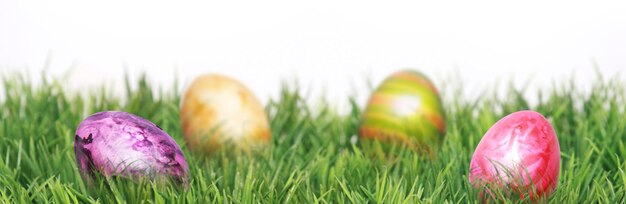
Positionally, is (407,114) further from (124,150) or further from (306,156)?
(124,150)

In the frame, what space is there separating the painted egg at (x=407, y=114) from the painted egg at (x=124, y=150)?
1.96 feet

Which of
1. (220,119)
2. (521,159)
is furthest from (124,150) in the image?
(521,159)

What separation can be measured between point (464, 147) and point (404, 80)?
0.25m

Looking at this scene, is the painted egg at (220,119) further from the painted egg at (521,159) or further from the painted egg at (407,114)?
the painted egg at (521,159)

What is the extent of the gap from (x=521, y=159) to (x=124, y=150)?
679 mm

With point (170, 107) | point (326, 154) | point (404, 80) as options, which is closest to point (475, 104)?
point (404, 80)

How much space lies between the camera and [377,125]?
230 cm

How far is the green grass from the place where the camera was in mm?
1803

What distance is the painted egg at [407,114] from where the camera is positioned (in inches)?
→ 89.0

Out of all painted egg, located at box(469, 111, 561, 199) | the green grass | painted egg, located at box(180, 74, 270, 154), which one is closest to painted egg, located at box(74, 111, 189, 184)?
the green grass

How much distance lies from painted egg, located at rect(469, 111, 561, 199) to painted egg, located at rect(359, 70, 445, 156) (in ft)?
1.48

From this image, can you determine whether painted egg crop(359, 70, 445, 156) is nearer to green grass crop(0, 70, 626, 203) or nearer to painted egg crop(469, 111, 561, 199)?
green grass crop(0, 70, 626, 203)

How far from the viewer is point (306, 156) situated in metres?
2.20

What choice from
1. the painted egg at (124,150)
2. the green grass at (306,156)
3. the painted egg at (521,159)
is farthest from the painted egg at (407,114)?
the painted egg at (124,150)
